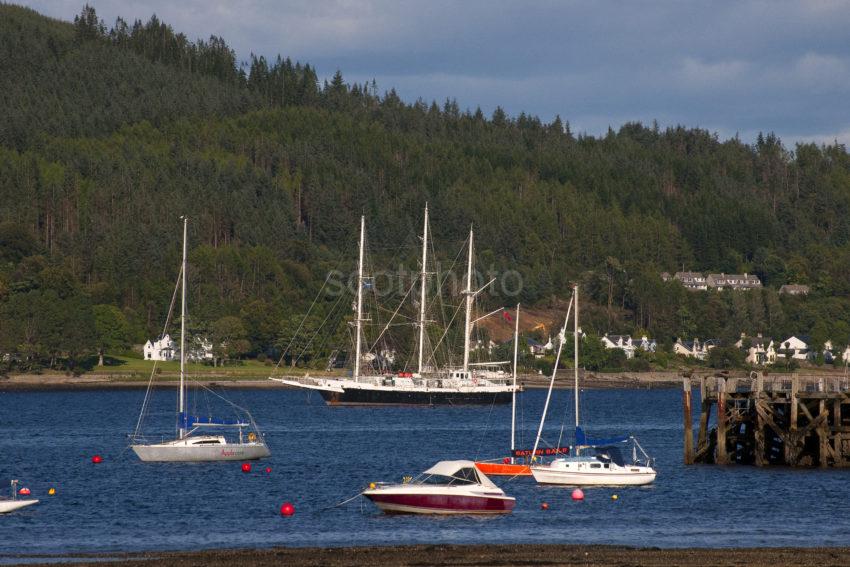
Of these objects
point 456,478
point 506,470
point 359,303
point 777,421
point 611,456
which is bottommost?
point 506,470

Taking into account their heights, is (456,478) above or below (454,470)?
below

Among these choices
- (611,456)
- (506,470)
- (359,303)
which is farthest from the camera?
(359,303)

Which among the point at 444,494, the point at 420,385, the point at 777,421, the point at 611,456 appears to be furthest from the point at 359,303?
the point at 444,494

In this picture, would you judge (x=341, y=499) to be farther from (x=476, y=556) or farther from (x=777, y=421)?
(x=777, y=421)

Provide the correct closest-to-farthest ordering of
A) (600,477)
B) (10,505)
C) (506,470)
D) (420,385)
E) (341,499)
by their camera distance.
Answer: (10,505) < (341,499) < (600,477) < (506,470) < (420,385)

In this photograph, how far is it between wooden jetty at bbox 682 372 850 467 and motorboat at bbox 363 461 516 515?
57.7 ft

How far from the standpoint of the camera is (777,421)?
65438 mm

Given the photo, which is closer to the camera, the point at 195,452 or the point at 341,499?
the point at 341,499

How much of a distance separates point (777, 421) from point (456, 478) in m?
22.4

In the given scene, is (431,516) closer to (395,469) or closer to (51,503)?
(51,503)

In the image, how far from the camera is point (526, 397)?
186 meters

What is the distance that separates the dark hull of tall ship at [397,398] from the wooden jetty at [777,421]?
255ft

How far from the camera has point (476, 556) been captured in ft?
124

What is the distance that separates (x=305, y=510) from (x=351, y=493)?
243 inches
